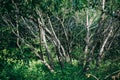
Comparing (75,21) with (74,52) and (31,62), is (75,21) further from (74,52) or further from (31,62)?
(31,62)

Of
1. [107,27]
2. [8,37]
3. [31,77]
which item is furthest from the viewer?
[8,37]

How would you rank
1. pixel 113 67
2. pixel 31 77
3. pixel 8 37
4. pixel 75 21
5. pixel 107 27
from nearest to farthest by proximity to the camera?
pixel 31 77 → pixel 113 67 → pixel 107 27 → pixel 8 37 → pixel 75 21

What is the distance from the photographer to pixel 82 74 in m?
14.2

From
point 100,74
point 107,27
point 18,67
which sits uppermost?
point 107,27

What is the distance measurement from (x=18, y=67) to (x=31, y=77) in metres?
2.12

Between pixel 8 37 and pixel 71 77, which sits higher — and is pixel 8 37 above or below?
above

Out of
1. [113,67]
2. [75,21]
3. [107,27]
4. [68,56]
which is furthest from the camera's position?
[75,21]

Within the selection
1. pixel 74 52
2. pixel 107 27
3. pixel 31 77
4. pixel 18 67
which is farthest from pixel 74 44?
pixel 31 77

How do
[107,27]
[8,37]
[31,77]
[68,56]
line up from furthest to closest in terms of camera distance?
[8,37] → [68,56] → [107,27] → [31,77]

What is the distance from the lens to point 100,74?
14.1 m

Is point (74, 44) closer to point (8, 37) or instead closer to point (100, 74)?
point (8, 37)

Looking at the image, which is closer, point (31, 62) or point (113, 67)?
point (113, 67)

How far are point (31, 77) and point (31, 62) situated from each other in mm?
4275

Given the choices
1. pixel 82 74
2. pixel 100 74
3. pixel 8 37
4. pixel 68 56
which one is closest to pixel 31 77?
pixel 82 74
